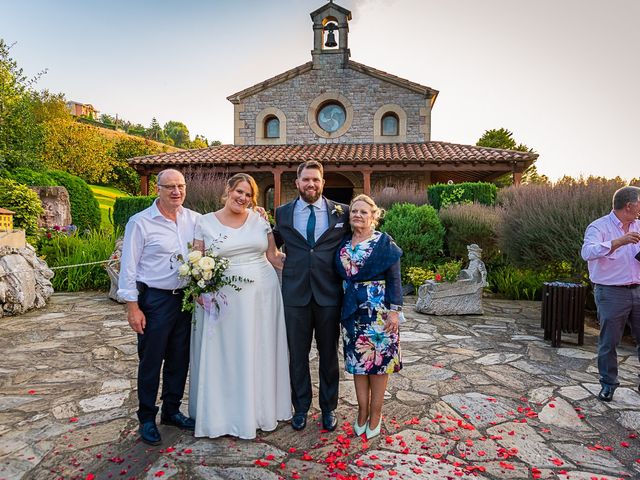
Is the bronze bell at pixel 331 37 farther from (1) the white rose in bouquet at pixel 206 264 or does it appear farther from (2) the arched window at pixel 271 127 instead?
(1) the white rose in bouquet at pixel 206 264

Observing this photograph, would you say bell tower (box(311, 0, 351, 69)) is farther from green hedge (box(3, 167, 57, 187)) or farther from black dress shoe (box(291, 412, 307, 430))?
black dress shoe (box(291, 412, 307, 430))

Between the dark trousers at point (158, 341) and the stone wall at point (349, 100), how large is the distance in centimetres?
1601

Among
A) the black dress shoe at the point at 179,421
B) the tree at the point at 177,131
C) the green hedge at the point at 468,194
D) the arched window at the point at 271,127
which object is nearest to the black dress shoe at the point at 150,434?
the black dress shoe at the point at 179,421

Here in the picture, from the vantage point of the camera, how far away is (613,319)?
3711 millimetres

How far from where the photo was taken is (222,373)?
3.00 m

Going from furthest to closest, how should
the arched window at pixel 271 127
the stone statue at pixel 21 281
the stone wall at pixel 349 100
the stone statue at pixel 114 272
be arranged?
the arched window at pixel 271 127 < the stone wall at pixel 349 100 < the stone statue at pixel 114 272 < the stone statue at pixel 21 281

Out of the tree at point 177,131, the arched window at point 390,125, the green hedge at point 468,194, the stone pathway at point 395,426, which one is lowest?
the stone pathway at point 395,426

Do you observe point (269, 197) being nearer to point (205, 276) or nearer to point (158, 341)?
point (158, 341)

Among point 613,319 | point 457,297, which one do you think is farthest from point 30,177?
point 613,319

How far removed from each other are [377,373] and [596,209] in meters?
5.42

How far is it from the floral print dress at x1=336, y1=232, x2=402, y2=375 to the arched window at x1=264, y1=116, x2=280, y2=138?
54.8 feet

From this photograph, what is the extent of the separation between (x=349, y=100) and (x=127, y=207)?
10.5 m

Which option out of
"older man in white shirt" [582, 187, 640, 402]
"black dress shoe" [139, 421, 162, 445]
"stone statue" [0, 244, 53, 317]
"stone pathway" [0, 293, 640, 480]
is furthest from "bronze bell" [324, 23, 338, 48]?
"black dress shoe" [139, 421, 162, 445]

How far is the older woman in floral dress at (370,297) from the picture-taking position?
9.57 feet
